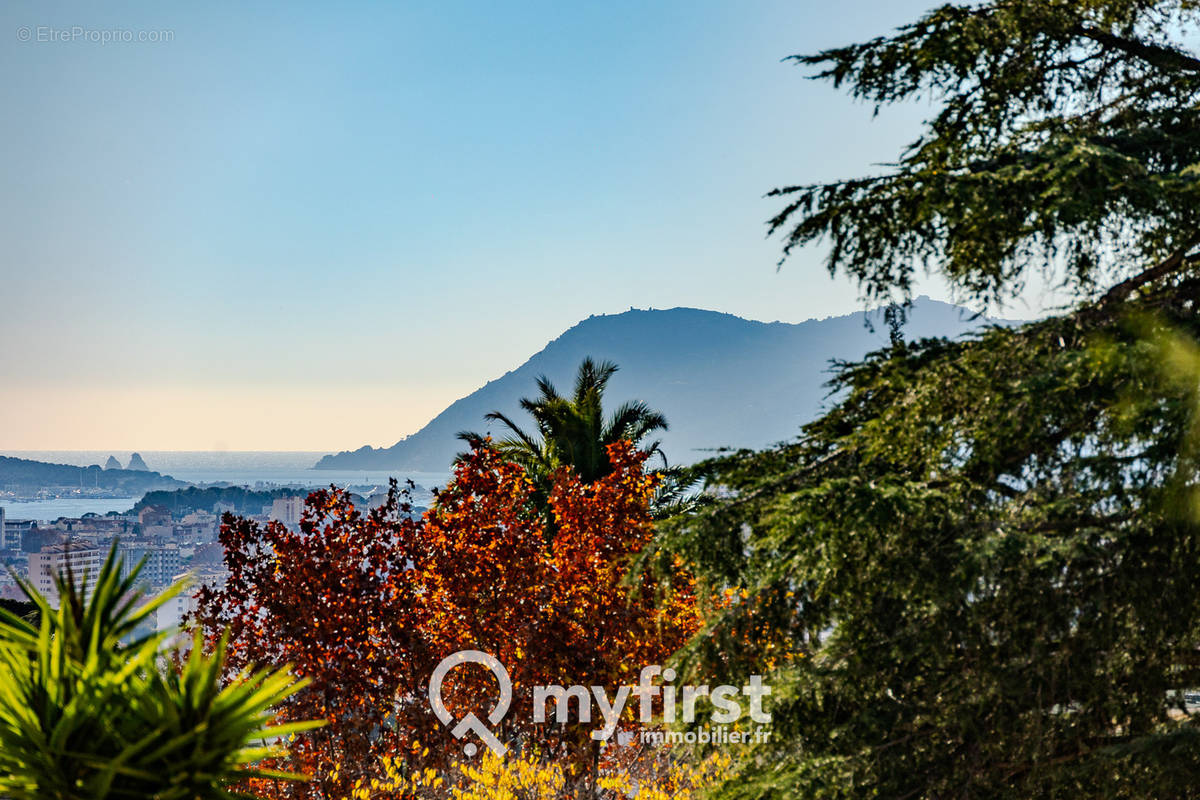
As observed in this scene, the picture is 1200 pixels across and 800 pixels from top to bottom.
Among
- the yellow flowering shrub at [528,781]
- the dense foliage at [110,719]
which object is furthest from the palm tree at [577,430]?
the dense foliage at [110,719]

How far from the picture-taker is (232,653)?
8.46 meters

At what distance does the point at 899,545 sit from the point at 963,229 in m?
1.64

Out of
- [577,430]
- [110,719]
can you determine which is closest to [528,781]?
[110,719]

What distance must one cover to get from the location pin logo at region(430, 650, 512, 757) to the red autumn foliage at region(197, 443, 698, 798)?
75mm

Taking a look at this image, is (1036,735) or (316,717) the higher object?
(1036,735)

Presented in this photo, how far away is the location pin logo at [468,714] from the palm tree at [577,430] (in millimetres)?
6579

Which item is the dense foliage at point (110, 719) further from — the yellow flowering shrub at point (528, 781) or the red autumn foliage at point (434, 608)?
the yellow flowering shrub at point (528, 781)

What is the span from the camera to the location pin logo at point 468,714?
345 inches

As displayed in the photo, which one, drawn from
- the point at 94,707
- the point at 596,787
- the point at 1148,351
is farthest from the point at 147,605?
the point at 596,787

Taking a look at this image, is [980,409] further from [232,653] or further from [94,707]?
[232,653]

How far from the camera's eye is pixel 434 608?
29.6 ft

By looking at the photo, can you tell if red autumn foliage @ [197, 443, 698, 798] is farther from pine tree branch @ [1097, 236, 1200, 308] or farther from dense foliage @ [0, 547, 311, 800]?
dense foliage @ [0, 547, 311, 800]

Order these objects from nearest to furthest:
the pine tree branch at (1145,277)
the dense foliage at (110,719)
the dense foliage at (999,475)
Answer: the dense foliage at (110,719), the dense foliage at (999,475), the pine tree branch at (1145,277)

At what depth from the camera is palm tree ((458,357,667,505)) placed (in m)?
16.1
